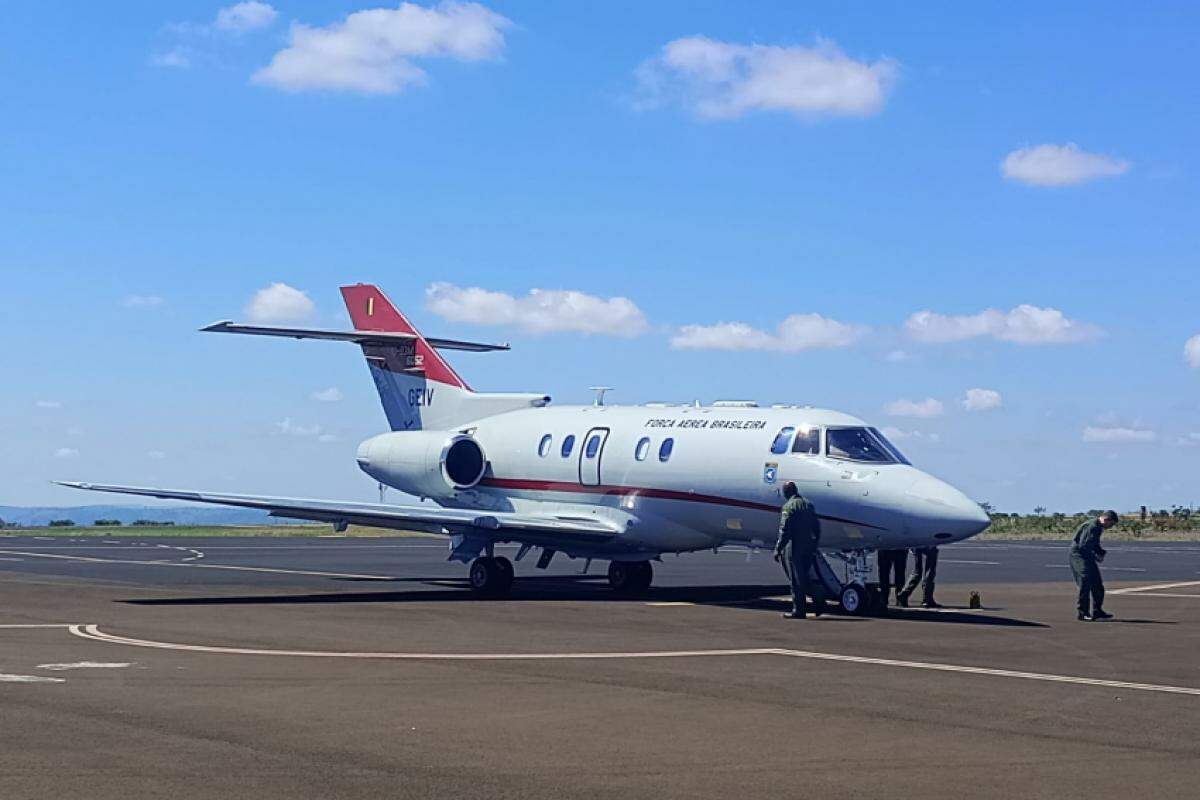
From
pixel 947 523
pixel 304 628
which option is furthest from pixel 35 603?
pixel 947 523

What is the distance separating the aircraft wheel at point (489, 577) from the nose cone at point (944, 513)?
7.66 m

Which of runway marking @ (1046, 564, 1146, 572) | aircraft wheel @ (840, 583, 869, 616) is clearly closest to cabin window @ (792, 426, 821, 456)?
aircraft wheel @ (840, 583, 869, 616)

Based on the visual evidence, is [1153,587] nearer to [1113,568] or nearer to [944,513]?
[1113,568]

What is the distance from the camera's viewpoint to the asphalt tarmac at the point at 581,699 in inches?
362

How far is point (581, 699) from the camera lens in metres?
12.7

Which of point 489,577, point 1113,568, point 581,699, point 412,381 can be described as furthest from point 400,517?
point 1113,568

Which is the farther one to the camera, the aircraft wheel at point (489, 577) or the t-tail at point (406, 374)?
the t-tail at point (406, 374)

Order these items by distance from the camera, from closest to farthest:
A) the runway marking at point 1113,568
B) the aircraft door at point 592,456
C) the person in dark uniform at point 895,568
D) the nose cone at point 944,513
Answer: the nose cone at point 944,513 → the person in dark uniform at point 895,568 → the aircraft door at point 592,456 → the runway marking at point 1113,568

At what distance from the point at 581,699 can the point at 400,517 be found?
13594 millimetres

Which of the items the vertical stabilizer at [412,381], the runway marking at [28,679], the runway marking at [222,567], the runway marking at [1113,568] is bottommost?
the runway marking at [28,679]

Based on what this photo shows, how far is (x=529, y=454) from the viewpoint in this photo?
29.3 m

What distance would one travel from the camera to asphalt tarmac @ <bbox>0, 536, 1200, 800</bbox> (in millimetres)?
9188

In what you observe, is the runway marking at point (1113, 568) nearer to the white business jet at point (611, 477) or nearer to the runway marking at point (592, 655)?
the white business jet at point (611, 477)

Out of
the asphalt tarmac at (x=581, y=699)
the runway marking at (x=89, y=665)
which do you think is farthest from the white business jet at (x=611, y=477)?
the runway marking at (x=89, y=665)
